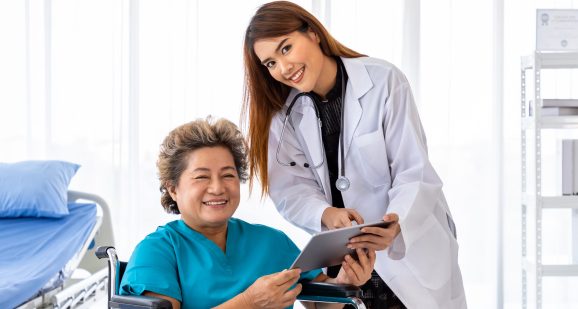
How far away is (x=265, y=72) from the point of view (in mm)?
1935

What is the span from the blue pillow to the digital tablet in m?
1.68

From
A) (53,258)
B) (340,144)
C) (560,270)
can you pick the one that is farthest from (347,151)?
(560,270)

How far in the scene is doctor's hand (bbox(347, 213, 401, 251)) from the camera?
165cm

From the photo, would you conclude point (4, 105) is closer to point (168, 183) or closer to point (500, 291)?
point (168, 183)

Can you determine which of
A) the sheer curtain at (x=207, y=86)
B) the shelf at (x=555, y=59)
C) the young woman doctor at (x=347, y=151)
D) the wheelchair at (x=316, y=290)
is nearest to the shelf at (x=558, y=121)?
the shelf at (x=555, y=59)

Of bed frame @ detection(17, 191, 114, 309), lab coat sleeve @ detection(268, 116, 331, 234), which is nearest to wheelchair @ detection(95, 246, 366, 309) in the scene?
lab coat sleeve @ detection(268, 116, 331, 234)

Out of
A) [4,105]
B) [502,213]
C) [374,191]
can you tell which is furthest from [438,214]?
[4,105]

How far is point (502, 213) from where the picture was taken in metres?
3.77

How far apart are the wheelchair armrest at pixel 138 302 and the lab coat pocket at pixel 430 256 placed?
0.64 m

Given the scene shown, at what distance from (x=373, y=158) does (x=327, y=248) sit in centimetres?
36

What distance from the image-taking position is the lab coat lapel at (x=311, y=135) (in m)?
1.95

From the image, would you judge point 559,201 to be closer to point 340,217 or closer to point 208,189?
point 340,217

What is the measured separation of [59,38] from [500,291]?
2.59 metres

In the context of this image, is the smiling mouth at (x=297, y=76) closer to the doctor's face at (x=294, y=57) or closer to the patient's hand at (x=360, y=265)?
the doctor's face at (x=294, y=57)
